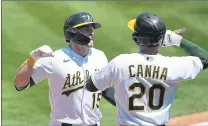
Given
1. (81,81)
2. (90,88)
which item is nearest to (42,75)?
(81,81)

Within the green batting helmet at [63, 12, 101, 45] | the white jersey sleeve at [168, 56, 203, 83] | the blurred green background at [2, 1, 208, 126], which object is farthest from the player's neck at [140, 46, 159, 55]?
the blurred green background at [2, 1, 208, 126]

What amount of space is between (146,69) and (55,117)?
4.61 ft

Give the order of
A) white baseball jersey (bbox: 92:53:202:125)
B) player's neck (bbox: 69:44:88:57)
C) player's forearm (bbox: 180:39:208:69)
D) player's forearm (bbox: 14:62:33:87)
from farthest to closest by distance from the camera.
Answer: player's neck (bbox: 69:44:88:57)
player's forearm (bbox: 14:62:33:87)
player's forearm (bbox: 180:39:208:69)
white baseball jersey (bbox: 92:53:202:125)

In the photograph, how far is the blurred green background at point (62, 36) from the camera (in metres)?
9.65

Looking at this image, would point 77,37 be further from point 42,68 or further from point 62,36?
point 62,36

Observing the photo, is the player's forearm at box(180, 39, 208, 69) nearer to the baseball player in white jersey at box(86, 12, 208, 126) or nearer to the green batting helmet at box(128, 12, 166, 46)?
the baseball player in white jersey at box(86, 12, 208, 126)

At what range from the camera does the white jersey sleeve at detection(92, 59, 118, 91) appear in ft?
16.8

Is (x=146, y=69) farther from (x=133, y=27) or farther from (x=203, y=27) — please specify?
(x=203, y=27)

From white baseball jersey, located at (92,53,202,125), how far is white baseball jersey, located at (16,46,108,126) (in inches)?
30.9

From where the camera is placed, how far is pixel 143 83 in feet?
16.8

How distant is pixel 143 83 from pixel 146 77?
62 mm

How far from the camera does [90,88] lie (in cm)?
536

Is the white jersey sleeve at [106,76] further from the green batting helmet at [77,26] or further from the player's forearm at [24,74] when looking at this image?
the player's forearm at [24,74]

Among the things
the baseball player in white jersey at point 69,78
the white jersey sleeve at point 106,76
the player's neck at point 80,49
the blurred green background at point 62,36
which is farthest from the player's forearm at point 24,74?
the blurred green background at point 62,36
